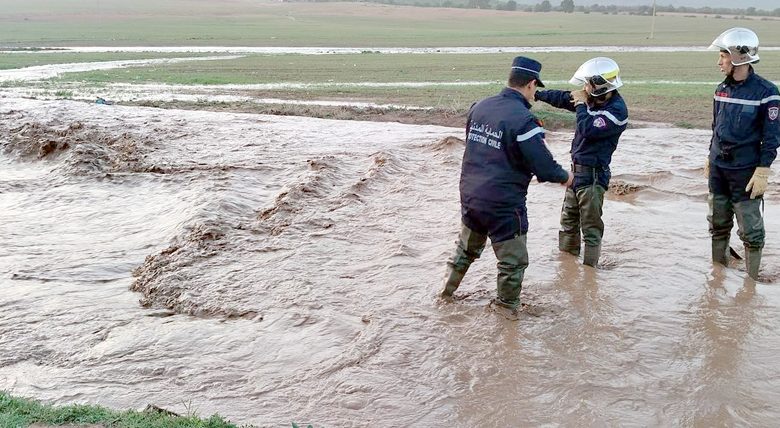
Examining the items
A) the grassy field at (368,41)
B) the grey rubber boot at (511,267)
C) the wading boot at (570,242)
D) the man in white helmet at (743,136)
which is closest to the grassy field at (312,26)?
the grassy field at (368,41)

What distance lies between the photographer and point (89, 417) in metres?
3.93

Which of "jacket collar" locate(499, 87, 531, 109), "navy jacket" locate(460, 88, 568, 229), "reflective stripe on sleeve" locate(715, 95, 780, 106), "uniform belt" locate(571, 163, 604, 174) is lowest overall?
"uniform belt" locate(571, 163, 604, 174)

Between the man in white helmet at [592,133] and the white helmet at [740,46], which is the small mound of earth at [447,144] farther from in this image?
the white helmet at [740,46]

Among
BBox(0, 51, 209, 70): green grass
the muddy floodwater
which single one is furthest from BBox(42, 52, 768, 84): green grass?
the muddy floodwater

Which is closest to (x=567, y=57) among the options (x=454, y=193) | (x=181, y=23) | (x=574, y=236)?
(x=454, y=193)

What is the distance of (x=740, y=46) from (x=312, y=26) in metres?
63.6

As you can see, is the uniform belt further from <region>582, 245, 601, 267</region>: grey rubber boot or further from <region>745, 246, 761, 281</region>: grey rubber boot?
<region>745, 246, 761, 281</region>: grey rubber boot

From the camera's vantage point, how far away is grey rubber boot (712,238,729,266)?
6984mm

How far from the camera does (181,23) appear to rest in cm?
6962

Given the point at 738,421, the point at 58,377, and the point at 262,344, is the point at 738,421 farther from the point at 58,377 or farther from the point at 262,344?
the point at 58,377

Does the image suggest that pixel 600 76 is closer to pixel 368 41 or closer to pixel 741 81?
pixel 741 81

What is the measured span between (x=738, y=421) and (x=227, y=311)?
3.66 metres

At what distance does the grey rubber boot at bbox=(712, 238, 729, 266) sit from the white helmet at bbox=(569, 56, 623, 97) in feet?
6.06

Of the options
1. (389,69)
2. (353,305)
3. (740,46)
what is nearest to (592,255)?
(740,46)
